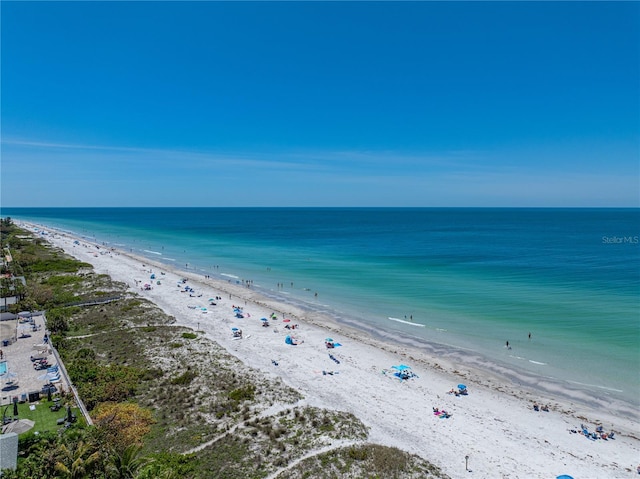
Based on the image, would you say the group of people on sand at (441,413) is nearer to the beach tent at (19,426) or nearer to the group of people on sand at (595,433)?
the group of people on sand at (595,433)

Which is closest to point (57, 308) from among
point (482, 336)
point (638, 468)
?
point (482, 336)

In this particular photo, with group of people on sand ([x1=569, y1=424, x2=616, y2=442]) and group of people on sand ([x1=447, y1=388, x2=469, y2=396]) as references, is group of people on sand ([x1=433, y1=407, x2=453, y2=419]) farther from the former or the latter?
group of people on sand ([x1=569, y1=424, x2=616, y2=442])

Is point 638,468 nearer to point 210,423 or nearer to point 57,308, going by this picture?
point 210,423

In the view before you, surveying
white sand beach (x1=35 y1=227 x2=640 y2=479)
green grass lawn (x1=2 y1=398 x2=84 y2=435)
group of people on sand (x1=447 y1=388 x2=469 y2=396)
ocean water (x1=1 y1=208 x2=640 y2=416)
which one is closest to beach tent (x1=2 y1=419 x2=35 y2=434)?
green grass lawn (x1=2 y1=398 x2=84 y2=435)

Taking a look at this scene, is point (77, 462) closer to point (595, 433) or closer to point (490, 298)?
point (595, 433)

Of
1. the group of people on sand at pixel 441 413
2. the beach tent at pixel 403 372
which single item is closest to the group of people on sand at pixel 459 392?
the group of people on sand at pixel 441 413

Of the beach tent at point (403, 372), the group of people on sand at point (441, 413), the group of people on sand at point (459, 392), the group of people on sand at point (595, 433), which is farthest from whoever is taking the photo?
the beach tent at point (403, 372)
